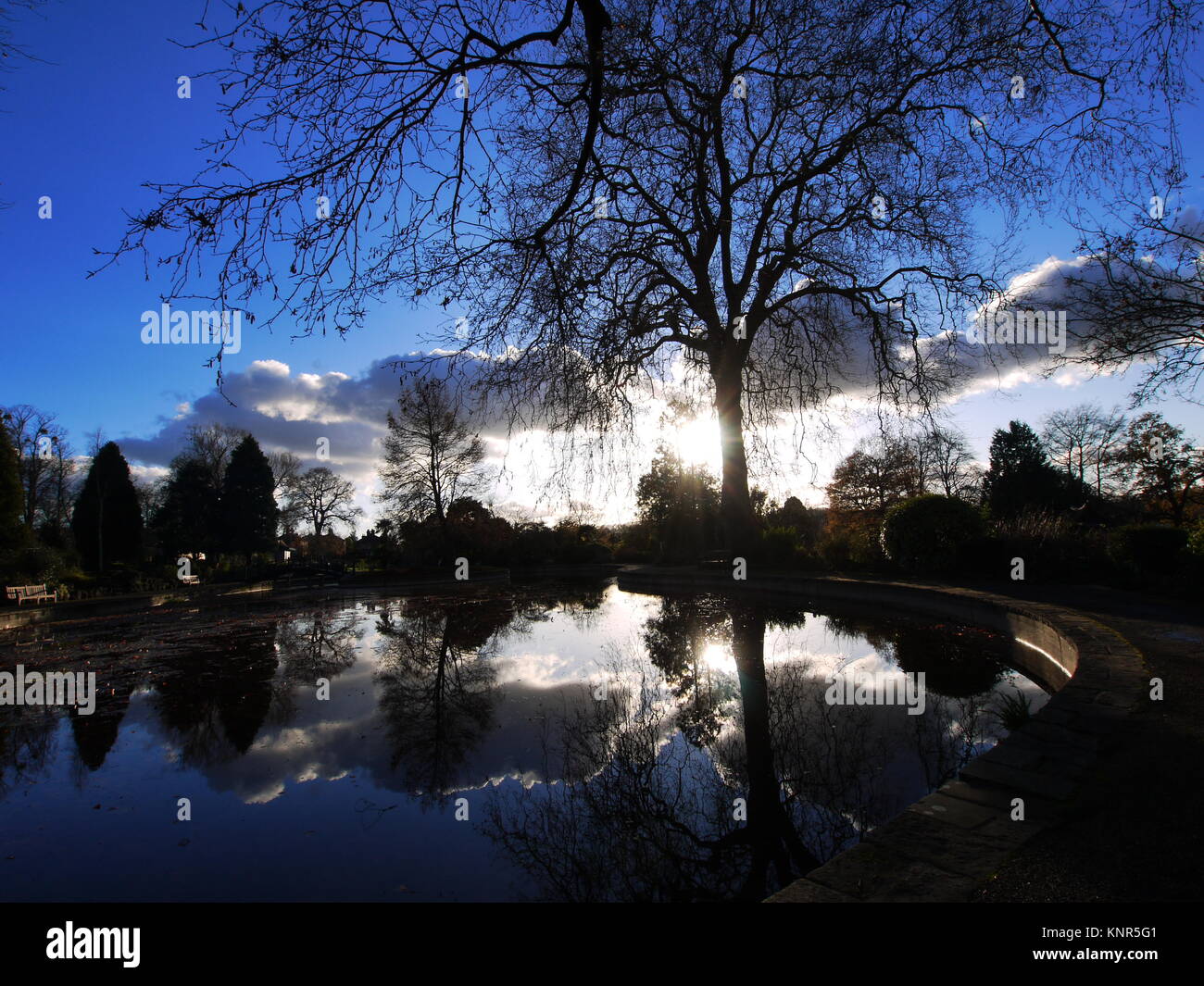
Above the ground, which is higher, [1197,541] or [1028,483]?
[1028,483]

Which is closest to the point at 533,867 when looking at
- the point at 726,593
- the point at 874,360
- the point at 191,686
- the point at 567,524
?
the point at 191,686

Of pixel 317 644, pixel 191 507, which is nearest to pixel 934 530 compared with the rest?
pixel 317 644

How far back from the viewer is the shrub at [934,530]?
41.4 ft

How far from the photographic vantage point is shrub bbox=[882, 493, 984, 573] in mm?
12609

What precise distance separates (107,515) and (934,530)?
121 ft

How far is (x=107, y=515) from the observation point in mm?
30156

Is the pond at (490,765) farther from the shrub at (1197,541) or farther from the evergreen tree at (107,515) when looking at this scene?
the evergreen tree at (107,515)

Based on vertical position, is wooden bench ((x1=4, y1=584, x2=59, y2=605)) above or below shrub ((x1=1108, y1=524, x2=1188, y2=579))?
below

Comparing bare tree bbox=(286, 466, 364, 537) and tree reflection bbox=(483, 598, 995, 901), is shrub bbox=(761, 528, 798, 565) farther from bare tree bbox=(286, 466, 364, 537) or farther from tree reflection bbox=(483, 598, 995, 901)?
bare tree bbox=(286, 466, 364, 537)

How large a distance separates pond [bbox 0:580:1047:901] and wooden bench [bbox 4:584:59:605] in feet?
37.7

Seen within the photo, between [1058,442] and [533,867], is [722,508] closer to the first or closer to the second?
[533,867]

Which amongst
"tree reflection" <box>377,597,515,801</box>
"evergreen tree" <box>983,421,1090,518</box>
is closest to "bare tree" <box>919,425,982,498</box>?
"evergreen tree" <box>983,421,1090,518</box>

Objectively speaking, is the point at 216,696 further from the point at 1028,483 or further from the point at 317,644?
the point at 1028,483
